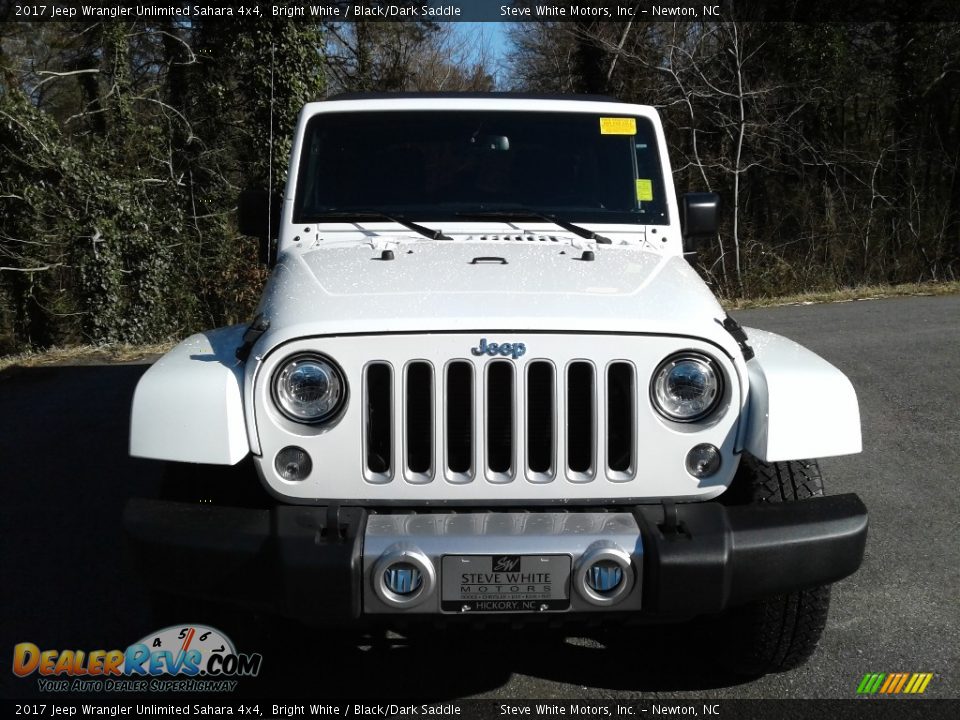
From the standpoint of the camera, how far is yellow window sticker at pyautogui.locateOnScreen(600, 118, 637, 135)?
13.7ft

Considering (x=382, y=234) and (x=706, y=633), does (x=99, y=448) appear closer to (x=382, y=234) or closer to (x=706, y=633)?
(x=382, y=234)

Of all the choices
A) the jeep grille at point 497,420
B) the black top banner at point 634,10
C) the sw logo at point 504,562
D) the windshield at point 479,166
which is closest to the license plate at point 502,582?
the sw logo at point 504,562

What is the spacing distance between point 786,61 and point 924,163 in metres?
3.41

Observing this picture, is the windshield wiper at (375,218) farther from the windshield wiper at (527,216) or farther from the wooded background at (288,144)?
the wooded background at (288,144)

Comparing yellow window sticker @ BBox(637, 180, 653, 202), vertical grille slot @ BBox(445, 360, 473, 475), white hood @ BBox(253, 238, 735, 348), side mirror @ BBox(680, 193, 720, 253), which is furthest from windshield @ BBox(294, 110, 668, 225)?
vertical grille slot @ BBox(445, 360, 473, 475)

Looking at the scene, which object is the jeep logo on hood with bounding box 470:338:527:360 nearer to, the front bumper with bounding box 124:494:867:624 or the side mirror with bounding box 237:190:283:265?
the front bumper with bounding box 124:494:867:624

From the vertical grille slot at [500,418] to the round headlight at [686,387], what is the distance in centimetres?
41

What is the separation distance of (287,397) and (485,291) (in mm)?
663

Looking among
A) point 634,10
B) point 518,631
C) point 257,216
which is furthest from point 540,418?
point 634,10

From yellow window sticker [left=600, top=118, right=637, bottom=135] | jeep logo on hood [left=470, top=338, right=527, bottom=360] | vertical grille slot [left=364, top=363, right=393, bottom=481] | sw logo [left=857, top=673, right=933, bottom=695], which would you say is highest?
yellow window sticker [left=600, top=118, right=637, bottom=135]

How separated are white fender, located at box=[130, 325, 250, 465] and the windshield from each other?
1325 mm

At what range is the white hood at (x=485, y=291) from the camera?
270cm

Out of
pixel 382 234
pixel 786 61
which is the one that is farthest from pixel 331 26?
pixel 382 234

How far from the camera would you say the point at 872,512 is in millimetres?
4645
